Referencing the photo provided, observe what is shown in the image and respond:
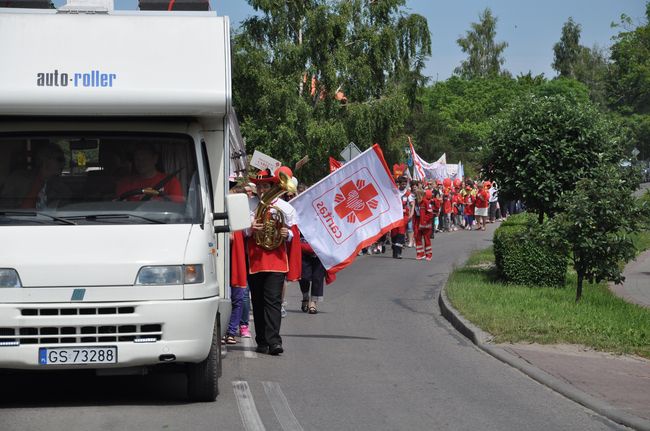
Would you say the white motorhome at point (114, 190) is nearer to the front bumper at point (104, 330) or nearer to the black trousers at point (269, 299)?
the front bumper at point (104, 330)

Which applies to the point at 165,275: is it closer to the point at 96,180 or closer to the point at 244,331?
the point at 96,180

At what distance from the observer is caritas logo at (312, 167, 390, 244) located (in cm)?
1419

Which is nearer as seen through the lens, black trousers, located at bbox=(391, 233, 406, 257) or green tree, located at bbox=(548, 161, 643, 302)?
green tree, located at bbox=(548, 161, 643, 302)

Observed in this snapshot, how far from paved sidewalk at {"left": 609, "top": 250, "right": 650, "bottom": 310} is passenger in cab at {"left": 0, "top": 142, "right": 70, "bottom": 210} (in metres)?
10.9

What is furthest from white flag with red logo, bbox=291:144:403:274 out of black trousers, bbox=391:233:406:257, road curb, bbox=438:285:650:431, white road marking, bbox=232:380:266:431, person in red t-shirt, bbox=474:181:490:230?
person in red t-shirt, bbox=474:181:490:230

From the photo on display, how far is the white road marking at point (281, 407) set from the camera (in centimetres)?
847

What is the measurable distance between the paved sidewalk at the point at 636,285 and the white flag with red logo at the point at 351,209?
18.0 ft

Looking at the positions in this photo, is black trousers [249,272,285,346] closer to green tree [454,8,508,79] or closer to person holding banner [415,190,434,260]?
person holding banner [415,190,434,260]

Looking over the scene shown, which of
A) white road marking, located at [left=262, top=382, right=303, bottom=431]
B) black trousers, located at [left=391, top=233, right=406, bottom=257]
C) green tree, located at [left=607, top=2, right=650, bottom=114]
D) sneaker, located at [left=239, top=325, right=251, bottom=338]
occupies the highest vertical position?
green tree, located at [left=607, top=2, right=650, bottom=114]

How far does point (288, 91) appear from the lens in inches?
1859

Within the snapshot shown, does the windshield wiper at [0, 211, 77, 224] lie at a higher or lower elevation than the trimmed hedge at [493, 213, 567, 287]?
higher

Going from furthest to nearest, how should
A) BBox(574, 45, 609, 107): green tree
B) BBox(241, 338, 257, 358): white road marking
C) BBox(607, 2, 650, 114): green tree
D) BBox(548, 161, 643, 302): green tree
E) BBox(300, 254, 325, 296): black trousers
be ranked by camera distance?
BBox(574, 45, 609, 107): green tree
BBox(607, 2, 650, 114): green tree
BBox(300, 254, 325, 296): black trousers
BBox(548, 161, 643, 302): green tree
BBox(241, 338, 257, 358): white road marking

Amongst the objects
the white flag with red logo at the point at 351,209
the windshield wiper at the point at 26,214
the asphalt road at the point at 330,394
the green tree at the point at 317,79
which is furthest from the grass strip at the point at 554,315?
the green tree at the point at 317,79

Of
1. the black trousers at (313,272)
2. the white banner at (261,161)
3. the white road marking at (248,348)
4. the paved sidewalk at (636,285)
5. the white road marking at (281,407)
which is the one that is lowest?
the white road marking at (281,407)
